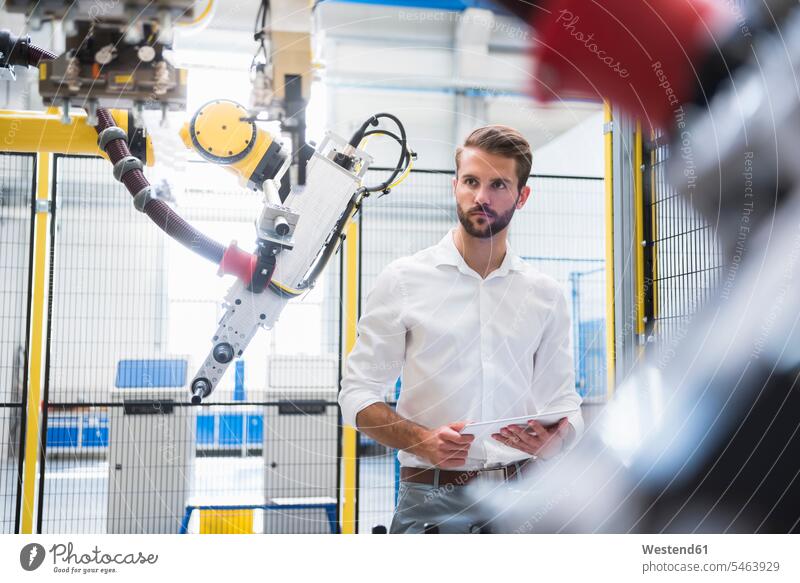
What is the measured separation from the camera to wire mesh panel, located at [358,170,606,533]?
2938 millimetres

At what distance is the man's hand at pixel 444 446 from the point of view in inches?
53.2

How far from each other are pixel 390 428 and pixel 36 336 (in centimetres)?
136

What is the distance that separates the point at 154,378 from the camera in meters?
2.57

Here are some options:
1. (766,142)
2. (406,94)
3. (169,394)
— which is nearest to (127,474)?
(169,394)

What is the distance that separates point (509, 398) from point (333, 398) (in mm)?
1776

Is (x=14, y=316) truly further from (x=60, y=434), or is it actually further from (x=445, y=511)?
(x=445, y=511)

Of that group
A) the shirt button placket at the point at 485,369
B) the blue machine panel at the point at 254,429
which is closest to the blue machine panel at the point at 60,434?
the blue machine panel at the point at 254,429

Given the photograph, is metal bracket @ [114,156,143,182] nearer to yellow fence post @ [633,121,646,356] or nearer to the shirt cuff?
the shirt cuff

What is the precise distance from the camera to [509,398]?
4.92 feet

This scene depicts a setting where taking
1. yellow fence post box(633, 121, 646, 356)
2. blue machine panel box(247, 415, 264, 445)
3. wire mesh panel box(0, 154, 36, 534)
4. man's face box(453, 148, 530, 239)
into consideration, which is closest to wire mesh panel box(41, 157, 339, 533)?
wire mesh panel box(0, 154, 36, 534)

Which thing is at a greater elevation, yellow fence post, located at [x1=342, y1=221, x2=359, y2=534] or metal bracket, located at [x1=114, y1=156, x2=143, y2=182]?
metal bracket, located at [x1=114, y1=156, x2=143, y2=182]

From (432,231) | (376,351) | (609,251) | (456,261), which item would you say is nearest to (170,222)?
(376,351)

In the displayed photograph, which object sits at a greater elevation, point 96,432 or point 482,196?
point 482,196
